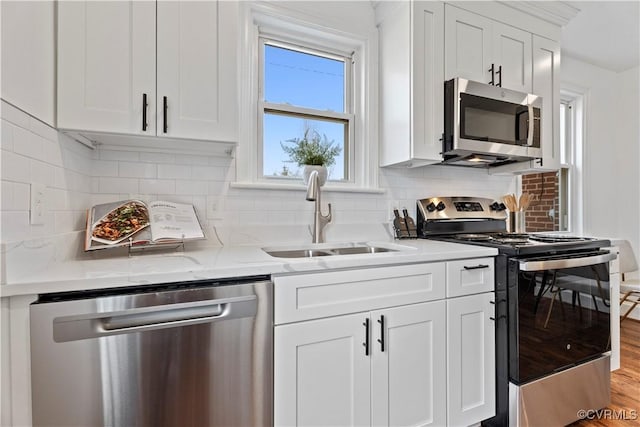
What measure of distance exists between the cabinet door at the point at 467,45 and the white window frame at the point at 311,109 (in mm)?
618

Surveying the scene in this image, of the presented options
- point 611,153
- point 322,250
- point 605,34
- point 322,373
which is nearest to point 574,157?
point 611,153

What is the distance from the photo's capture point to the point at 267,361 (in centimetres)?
113

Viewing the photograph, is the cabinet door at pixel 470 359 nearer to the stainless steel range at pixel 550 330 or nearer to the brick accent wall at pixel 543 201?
the stainless steel range at pixel 550 330

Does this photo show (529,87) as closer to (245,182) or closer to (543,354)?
(543,354)

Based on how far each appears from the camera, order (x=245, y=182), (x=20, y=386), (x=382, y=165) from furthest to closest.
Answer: (x=382, y=165)
(x=245, y=182)
(x=20, y=386)

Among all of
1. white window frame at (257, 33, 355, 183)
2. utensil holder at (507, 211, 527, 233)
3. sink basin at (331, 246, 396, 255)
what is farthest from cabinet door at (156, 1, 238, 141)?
utensil holder at (507, 211, 527, 233)

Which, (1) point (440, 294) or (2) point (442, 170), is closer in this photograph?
(1) point (440, 294)

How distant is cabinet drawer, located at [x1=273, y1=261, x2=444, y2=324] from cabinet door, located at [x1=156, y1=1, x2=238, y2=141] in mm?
732

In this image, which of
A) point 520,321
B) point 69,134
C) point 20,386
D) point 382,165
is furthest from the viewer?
point 382,165

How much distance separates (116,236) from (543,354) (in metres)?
2.02

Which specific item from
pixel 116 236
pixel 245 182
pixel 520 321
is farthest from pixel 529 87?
pixel 116 236

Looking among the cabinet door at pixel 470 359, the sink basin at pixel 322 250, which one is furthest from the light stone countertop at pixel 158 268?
the sink basin at pixel 322 250

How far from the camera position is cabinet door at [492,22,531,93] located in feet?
6.78

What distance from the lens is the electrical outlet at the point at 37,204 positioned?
988mm
